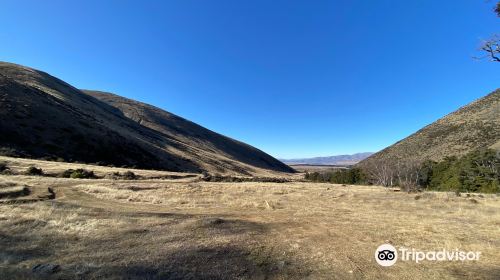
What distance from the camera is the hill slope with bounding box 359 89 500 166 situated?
68.4 m

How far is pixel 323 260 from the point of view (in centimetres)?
1114

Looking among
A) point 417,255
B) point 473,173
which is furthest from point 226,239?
point 473,173

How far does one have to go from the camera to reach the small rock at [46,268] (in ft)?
30.4

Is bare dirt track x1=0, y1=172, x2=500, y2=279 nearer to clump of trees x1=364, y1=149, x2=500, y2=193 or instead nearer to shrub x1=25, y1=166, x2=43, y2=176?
shrub x1=25, y1=166, x2=43, y2=176

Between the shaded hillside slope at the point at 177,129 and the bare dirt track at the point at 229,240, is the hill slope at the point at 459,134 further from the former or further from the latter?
the shaded hillside slope at the point at 177,129

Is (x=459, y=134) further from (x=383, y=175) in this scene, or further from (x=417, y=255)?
(x=417, y=255)

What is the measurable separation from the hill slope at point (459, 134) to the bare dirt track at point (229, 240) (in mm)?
54835

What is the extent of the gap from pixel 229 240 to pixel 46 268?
20.7 ft

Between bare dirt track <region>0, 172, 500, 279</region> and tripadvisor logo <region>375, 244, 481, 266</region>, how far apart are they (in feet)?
1.02

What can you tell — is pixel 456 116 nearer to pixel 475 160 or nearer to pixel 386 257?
pixel 475 160

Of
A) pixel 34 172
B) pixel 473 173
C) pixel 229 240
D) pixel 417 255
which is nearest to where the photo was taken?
pixel 417 255

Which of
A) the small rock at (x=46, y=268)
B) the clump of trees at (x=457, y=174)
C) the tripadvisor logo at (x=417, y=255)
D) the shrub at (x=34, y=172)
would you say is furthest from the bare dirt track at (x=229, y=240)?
the clump of trees at (x=457, y=174)

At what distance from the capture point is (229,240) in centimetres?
1301

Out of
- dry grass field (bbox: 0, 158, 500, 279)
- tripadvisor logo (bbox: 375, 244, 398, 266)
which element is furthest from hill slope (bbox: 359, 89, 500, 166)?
tripadvisor logo (bbox: 375, 244, 398, 266)
